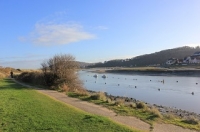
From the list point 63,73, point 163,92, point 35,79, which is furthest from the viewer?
point 163,92

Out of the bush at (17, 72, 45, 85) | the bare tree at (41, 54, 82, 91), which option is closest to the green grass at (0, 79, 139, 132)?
the bare tree at (41, 54, 82, 91)

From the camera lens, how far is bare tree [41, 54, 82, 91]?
98.4ft

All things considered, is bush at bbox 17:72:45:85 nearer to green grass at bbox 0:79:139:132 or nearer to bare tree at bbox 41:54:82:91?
bare tree at bbox 41:54:82:91

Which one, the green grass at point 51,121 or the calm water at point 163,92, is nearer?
the green grass at point 51,121

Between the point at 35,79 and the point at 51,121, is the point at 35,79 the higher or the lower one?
the higher one

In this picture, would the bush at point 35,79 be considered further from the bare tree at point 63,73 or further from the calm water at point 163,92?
the calm water at point 163,92

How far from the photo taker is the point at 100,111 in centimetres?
1509

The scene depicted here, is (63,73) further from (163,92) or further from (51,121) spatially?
(51,121)

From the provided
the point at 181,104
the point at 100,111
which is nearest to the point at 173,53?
the point at 181,104

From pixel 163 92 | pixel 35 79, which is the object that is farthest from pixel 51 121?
pixel 163 92

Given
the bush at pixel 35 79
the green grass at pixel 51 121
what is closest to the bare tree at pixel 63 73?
the bush at pixel 35 79

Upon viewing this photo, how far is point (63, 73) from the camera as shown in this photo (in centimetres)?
3012

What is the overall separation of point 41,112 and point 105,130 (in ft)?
14.8

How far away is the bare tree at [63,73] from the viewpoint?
98.4ft
